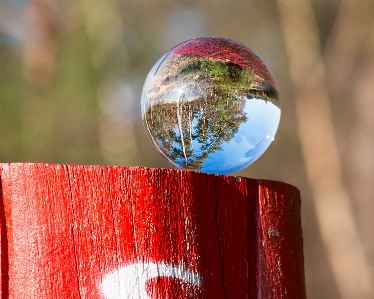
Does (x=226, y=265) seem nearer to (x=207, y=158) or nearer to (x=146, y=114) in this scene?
(x=207, y=158)

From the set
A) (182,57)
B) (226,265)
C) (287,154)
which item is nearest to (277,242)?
(226,265)

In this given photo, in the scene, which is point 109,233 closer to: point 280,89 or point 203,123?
point 203,123

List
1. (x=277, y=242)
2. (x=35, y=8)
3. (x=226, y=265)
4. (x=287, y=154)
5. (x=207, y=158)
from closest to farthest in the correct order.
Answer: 1. (x=226, y=265)
2. (x=277, y=242)
3. (x=207, y=158)
4. (x=287, y=154)
5. (x=35, y=8)

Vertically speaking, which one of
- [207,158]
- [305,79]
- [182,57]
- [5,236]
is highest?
[305,79]

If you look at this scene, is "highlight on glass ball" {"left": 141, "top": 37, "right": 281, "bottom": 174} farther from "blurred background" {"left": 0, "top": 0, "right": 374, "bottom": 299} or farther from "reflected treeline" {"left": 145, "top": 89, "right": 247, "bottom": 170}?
"blurred background" {"left": 0, "top": 0, "right": 374, "bottom": 299}

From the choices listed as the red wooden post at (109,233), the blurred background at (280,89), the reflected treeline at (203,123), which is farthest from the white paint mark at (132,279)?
the blurred background at (280,89)

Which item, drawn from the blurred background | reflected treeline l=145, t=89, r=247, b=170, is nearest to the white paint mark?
reflected treeline l=145, t=89, r=247, b=170

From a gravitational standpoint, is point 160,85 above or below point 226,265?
above

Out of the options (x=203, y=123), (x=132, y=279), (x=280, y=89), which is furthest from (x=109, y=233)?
(x=280, y=89)
